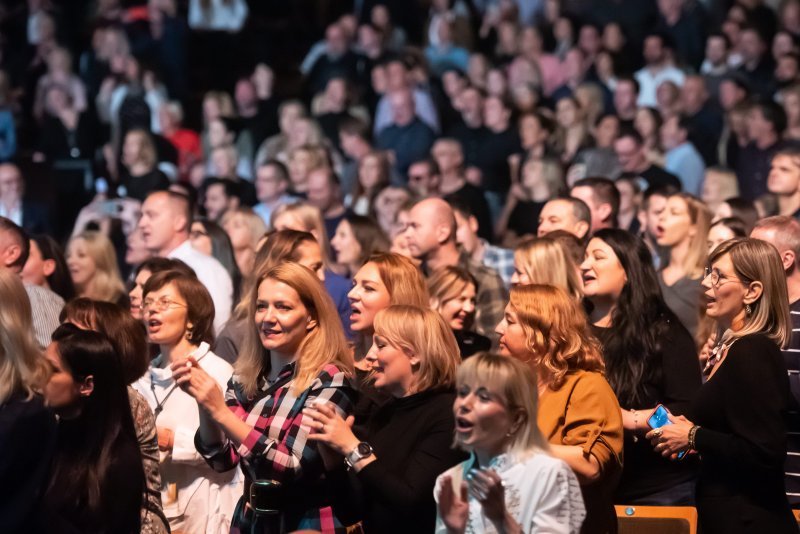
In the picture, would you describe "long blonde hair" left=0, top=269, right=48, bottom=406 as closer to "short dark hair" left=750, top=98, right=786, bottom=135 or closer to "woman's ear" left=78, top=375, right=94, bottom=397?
"woman's ear" left=78, top=375, right=94, bottom=397

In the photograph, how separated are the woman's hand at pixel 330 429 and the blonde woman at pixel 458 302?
1.89 metres

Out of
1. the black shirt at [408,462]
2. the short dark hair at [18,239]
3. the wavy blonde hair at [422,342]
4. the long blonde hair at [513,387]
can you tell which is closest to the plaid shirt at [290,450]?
the black shirt at [408,462]

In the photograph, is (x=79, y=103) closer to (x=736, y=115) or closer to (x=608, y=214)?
(x=736, y=115)

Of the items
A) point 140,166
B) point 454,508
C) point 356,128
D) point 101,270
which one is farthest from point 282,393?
point 356,128

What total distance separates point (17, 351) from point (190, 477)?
129cm

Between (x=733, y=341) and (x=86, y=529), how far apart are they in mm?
2242

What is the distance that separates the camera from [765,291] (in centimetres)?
490

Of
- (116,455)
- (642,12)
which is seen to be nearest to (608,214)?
(116,455)

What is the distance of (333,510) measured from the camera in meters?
4.98

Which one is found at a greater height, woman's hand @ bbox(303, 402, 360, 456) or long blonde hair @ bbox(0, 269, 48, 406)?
long blonde hair @ bbox(0, 269, 48, 406)

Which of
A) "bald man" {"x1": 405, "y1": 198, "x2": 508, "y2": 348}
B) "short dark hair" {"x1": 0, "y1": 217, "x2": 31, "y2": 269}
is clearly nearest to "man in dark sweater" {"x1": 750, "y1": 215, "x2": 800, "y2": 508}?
"bald man" {"x1": 405, "y1": 198, "x2": 508, "y2": 348}

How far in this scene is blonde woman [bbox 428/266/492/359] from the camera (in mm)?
6527

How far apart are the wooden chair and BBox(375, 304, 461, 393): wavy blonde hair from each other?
0.96m

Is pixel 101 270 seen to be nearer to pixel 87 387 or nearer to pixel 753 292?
pixel 87 387
